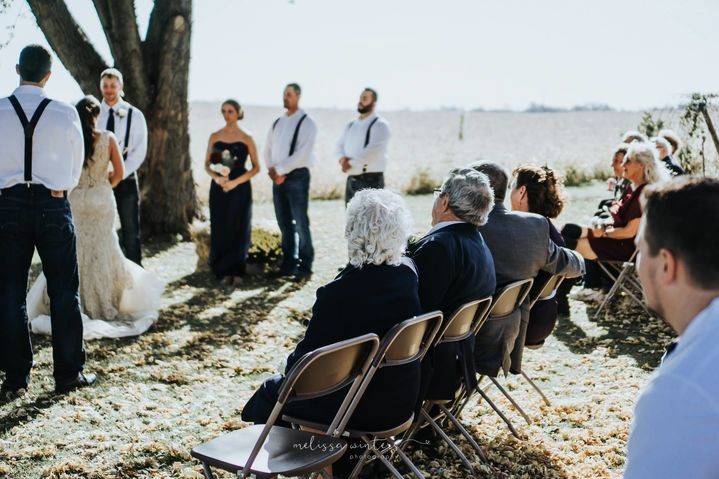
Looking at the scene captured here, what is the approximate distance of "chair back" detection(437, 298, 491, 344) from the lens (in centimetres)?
365

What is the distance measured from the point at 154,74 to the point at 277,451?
8984 millimetres

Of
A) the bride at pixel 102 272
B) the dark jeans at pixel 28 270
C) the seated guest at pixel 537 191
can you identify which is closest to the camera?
the dark jeans at pixel 28 270

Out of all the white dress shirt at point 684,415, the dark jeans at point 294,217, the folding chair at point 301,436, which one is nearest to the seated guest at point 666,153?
the dark jeans at point 294,217

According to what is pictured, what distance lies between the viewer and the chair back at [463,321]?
12.0 feet

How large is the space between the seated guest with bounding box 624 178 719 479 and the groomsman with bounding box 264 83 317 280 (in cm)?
735

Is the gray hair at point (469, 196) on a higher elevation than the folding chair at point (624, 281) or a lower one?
higher

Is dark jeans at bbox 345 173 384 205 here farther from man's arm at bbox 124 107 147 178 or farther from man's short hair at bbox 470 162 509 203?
man's short hair at bbox 470 162 509 203

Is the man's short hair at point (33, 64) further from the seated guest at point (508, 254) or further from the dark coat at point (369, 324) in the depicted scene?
the seated guest at point (508, 254)

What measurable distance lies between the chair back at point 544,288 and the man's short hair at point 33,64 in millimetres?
3555

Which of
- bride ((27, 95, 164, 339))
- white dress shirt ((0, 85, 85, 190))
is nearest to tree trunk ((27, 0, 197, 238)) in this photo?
bride ((27, 95, 164, 339))

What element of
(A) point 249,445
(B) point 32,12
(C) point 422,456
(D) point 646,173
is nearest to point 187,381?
(C) point 422,456

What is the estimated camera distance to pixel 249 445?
3.01 m

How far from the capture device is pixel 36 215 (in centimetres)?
495

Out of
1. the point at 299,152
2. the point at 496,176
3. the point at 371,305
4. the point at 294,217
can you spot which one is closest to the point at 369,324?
the point at 371,305
